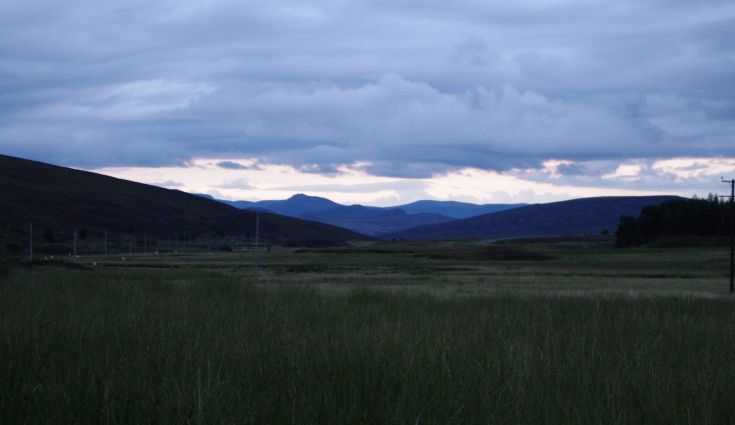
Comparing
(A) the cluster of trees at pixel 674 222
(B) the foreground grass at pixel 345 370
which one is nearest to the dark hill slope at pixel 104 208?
(A) the cluster of trees at pixel 674 222

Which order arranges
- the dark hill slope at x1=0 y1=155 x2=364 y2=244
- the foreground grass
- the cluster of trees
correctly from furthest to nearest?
the dark hill slope at x1=0 y1=155 x2=364 y2=244 → the cluster of trees → the foreground grass

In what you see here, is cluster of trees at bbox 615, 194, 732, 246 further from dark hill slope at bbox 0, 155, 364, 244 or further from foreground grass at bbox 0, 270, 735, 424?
foreground grass at bbox 0, 270, 735, 424

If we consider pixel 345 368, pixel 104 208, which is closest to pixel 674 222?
pixel 104 208

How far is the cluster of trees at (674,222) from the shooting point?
361 feet

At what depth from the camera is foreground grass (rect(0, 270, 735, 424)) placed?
7.70 metres

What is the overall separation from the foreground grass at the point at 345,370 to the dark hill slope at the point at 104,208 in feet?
296

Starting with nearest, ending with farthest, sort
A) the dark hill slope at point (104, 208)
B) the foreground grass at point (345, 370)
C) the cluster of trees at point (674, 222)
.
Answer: the foreground grass at point (345, 370) < the cluster of trees at point (674, 222) < the dark hill slope at point (104, 208)

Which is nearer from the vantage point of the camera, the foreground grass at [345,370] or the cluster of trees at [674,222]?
the foreground grass at [345,370]

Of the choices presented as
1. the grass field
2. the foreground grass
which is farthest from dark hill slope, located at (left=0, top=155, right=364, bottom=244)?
the foreground grass

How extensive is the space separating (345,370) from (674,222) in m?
110

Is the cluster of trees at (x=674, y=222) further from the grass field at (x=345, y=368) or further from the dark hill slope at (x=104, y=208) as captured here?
the grass field at (x=345, y=368)

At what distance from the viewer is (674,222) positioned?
110438mm

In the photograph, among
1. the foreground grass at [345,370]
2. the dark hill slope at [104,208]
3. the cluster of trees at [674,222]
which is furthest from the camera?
the dark hill slope at [104,208]

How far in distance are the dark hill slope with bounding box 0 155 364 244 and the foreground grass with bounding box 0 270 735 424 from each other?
90216 millimetres
